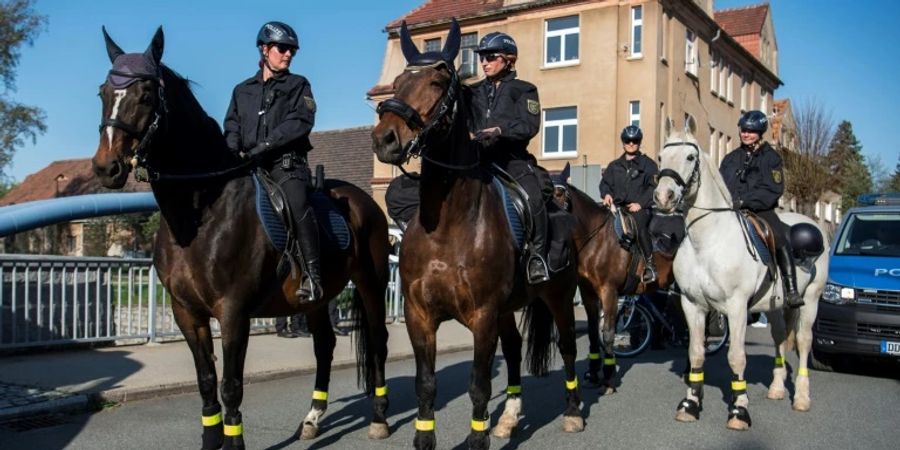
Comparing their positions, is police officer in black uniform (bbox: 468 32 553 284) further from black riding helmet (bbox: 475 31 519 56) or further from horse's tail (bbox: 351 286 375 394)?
horse's tail (bbox: 351 286 375 394)

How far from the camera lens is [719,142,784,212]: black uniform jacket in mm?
8734

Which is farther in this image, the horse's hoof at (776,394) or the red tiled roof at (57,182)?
the red tiled roof at (57,182)

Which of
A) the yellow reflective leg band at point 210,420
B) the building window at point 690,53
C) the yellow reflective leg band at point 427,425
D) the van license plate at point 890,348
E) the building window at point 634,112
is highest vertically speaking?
the building window at point 690,53

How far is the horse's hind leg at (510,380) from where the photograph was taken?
6.81 metres

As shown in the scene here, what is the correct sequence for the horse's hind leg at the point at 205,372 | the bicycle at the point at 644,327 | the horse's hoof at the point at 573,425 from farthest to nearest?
1. the bicycle at the point at 644,327
2. the horse's hoof at the point at 573,425
3. the horse's hind leg at the point at 205,372

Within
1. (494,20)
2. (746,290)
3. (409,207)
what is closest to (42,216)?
(409,207)

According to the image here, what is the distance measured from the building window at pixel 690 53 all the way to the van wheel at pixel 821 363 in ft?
76.3

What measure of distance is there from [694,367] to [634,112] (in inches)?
933

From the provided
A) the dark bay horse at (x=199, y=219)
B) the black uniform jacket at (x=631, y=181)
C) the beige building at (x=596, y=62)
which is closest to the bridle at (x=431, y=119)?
the dark bay horse at (x=199, y=219)

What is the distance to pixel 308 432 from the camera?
6777mm

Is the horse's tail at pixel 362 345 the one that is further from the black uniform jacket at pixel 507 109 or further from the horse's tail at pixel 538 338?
the black uniform jacket at pixel 507 109

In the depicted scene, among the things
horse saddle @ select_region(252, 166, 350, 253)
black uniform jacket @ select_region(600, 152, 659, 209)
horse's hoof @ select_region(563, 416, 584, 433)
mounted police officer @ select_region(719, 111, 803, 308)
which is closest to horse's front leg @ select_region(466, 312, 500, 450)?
horse saddle @ select_region(252, 166, 350, 253)

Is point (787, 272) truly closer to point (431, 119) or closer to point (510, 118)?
point (510, 118)

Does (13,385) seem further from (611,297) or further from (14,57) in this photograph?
(14,57)
